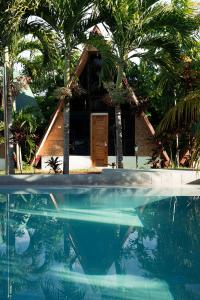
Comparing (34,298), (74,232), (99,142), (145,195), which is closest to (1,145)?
(99,142)

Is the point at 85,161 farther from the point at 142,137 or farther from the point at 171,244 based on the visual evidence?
the point at 171,244

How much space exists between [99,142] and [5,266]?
12.7 metres

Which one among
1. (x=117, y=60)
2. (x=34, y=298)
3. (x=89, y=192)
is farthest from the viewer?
(x=117, y=60)

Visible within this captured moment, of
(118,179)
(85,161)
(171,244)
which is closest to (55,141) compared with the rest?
(85,161)

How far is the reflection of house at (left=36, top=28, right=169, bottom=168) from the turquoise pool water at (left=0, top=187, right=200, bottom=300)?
20.1 feet

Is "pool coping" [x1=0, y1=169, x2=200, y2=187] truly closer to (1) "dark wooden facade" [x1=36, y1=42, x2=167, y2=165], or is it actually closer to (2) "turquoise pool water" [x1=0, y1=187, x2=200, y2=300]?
(2) "turquoise pool water" [x1=0, y1=187, x2=200, y2=300]

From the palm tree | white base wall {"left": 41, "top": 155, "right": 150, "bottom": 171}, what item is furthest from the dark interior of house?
the palm tree

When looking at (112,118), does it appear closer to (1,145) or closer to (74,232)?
(1,145)

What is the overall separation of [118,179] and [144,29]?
4.47 metres

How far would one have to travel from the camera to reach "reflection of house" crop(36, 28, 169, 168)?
1755 centimetres

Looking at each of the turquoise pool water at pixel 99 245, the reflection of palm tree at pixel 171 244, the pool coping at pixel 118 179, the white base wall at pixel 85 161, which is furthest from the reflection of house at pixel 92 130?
the reflection of palm tree at pixel 171 244

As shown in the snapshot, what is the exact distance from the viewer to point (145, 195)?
11.4 m

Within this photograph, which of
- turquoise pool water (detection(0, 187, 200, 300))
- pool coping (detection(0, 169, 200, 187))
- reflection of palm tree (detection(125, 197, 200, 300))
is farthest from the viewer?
pool coping (detection(0, 169, 200, 187))

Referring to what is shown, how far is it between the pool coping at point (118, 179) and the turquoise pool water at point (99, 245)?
898 mm
